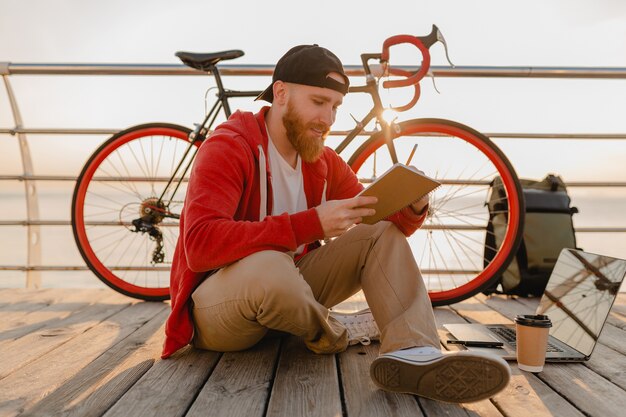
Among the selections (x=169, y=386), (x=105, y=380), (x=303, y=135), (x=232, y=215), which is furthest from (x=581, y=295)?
(x=105, y=380)

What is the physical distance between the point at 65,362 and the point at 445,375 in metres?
1.10

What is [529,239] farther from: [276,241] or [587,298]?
[276,241]

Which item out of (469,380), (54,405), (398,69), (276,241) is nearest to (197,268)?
(276,241)

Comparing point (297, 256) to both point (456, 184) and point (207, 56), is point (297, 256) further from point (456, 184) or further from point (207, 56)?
point (456, 184)

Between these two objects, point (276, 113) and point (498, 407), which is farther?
point (276, 113)

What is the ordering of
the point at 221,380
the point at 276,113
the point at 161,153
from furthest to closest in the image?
1. the point at 161,153
2. the point at 276,113
3. the point at 221,380

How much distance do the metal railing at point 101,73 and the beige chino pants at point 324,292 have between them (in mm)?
1073

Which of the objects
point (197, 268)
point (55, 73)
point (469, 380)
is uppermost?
point (55, 73)

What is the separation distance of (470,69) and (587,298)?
1329 millimetres

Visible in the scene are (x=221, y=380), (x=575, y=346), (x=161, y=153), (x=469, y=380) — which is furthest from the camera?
(x=161, y=153)

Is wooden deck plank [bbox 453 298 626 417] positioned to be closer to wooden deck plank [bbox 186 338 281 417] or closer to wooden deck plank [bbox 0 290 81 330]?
wooden deck plank [bbox 186 338 281 417]

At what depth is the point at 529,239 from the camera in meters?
2.39

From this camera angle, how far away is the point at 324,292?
65.8 inches

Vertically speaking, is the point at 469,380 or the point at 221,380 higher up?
the point at 469,380
